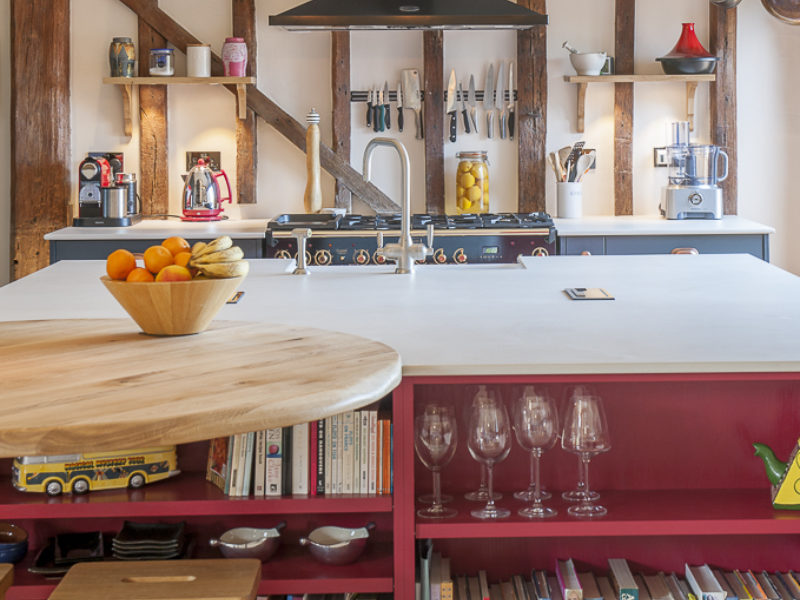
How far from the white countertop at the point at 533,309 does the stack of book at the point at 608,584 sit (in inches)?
18.2

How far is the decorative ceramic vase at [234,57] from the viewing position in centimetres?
512

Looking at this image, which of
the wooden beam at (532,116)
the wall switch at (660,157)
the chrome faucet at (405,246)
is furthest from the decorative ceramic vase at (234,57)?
the wall switch at (660,157)

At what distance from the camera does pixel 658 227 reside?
4.77 meters

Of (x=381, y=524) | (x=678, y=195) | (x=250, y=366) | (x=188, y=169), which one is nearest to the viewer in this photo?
(x=250, y=366)

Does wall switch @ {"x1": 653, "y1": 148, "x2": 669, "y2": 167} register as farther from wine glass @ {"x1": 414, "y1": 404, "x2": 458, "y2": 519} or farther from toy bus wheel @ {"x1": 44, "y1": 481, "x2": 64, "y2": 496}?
toy bus wheel @ {"x1": 44, "y1": 481, "x2": 64, "y2": 496}

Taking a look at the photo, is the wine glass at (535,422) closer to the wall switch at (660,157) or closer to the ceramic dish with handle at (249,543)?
the ceramic dish with handle at (249,543)

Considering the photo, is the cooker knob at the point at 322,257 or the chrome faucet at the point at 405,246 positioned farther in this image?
the cooker knob at the point at 322,257

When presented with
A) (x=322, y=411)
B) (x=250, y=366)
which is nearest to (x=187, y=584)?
(x=250, y=366)

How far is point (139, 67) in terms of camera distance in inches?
208

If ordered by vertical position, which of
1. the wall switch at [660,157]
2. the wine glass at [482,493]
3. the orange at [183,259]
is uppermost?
the wall switch at [660,157]

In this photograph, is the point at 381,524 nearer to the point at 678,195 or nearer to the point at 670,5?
the point at 678,195

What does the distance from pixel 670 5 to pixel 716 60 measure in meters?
0.38

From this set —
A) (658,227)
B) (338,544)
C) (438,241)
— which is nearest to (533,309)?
(338,544)

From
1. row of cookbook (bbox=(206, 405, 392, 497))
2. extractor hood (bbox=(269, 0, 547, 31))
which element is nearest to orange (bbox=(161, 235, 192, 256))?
row of cookbook (bbox=(206, 405, 392, 497))
